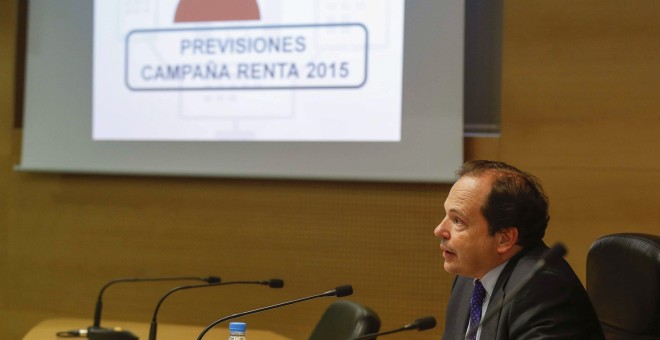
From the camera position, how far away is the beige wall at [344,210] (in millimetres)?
4090

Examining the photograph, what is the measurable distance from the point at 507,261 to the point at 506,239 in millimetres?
74

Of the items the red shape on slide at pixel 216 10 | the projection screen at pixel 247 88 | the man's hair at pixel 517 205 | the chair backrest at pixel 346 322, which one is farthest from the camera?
the red shape on slide at pixel 216 10

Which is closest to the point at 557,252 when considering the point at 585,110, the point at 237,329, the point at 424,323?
the point at 424,323

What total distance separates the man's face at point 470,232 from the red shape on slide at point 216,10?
2.59m

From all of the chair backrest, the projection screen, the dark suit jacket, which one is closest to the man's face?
the dark suit jacket

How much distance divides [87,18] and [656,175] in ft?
10.6

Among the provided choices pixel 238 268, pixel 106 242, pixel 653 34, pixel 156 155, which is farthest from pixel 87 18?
pixel 653 34

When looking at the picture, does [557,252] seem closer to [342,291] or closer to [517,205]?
[517,205]

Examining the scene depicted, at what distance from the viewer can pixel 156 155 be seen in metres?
4.73

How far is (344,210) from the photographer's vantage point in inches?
178

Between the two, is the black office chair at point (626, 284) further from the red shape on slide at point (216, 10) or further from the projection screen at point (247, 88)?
the red shape on slide at point (216, 10)

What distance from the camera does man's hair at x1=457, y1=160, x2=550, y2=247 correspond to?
221 cm

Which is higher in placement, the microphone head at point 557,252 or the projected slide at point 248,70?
the projected slide at point 248,70

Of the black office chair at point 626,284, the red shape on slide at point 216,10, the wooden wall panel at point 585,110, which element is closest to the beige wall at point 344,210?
the wooden wall panel at point 585,110
